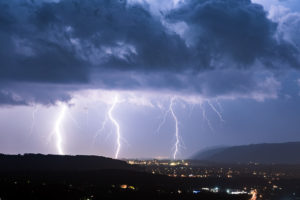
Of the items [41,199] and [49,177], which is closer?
[41,199]

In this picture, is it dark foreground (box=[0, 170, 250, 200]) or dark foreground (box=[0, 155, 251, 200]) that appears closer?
dark foreground (box=[0, 170, 250, 200])

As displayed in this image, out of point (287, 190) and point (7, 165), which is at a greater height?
point (7, 165)

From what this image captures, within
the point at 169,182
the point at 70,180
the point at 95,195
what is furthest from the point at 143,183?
the point at 95,195

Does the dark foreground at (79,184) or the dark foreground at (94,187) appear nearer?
the dark foreground at (94,187)

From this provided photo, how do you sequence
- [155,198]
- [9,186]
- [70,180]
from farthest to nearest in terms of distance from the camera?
[70,180], [155,198], [9,186]

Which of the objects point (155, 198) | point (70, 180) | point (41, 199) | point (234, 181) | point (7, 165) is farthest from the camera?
point (234, 181)

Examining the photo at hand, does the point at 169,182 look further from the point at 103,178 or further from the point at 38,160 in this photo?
the point at 38,160

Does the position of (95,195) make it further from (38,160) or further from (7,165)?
(38,160)

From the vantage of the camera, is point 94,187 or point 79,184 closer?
point 94,187

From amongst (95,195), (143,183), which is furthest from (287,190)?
(95,195)

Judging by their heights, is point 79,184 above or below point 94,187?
above
